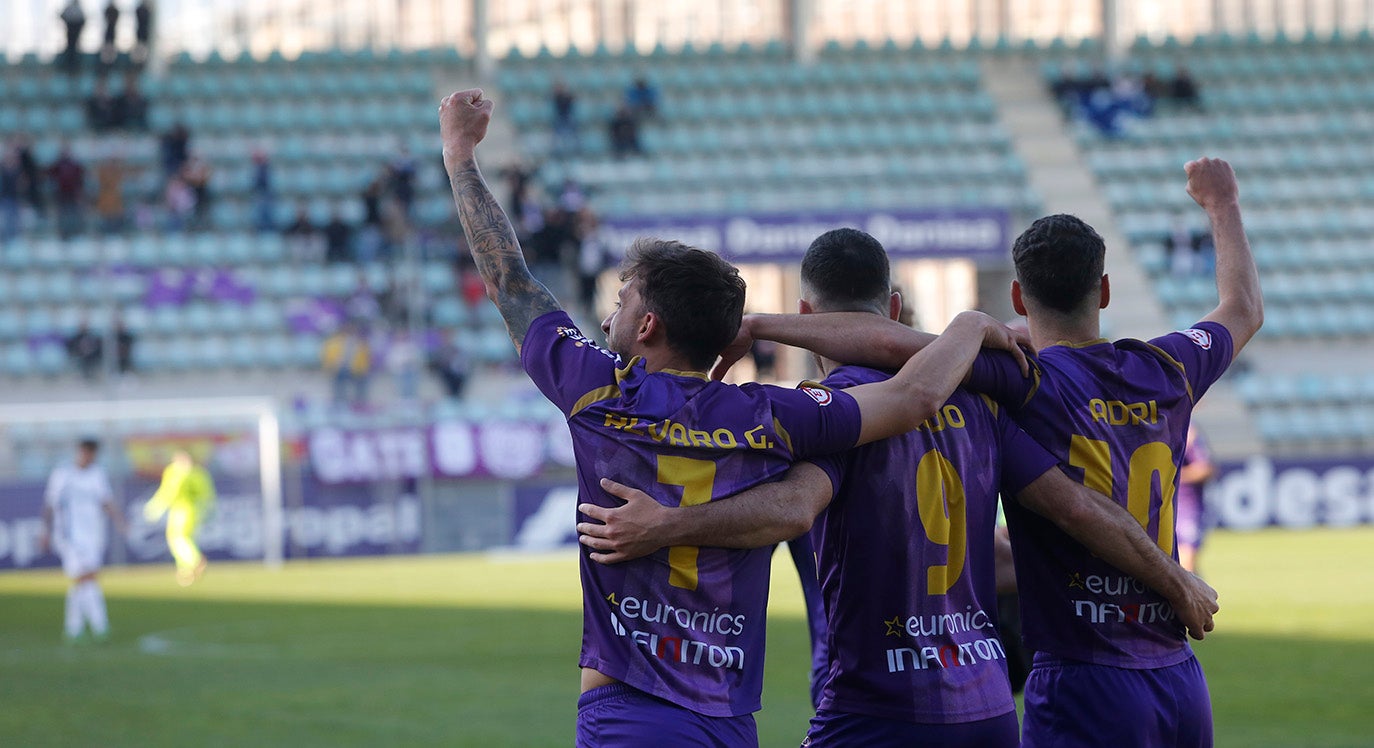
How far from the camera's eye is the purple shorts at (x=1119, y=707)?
4395 mm

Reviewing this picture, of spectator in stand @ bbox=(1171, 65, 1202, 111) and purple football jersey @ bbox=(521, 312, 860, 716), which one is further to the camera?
spectator in stand @ bbox=(1171, 65, 1202, 111)

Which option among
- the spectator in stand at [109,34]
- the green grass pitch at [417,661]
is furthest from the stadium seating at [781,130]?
the green grass pitch at [417,661]

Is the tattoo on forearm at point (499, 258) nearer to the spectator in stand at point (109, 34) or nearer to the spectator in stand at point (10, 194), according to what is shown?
the spectator in stand at point (10, 194)

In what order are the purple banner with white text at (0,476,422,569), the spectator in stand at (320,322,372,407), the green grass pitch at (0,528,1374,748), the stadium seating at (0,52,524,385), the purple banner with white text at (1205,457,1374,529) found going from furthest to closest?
the stadium seating at (0,52,524,385), the spectator in stand at (320,322,372,407), the purple banner with white text at (1205,457,1374,529), the purple banner with white text at (0,476,422,569), the green grass pitch at (0,528,1374,748)

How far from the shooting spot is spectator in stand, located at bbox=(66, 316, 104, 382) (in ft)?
87.5

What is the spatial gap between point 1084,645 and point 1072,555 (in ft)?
0.76

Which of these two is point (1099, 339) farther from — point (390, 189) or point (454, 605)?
point (390, 189)

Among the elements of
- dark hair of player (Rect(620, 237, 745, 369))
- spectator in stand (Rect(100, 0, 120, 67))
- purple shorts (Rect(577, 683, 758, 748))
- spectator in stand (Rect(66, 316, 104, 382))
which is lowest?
spectator in stand (Rect(66, 316, 104, 382))

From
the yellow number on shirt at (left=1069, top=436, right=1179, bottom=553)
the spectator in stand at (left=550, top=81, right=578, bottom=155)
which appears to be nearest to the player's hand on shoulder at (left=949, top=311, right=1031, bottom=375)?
the yellow number on shirt at (left=1069, top=436, right=1179, bottom=553)

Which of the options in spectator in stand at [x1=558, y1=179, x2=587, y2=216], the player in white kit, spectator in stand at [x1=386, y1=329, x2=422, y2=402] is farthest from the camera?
spectator in stand at [x1=558, y1=179, x2=587, y2=216]

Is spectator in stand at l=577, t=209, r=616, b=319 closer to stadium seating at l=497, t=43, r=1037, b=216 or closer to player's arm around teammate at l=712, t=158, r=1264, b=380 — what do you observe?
stadium seating at l=497, t=43, r=1037, b=216

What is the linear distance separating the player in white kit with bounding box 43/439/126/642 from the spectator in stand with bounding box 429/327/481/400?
8.57 metres

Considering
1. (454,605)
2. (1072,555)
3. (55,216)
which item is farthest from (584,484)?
(55,216)

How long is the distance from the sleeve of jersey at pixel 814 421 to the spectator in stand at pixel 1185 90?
32.7 meters
